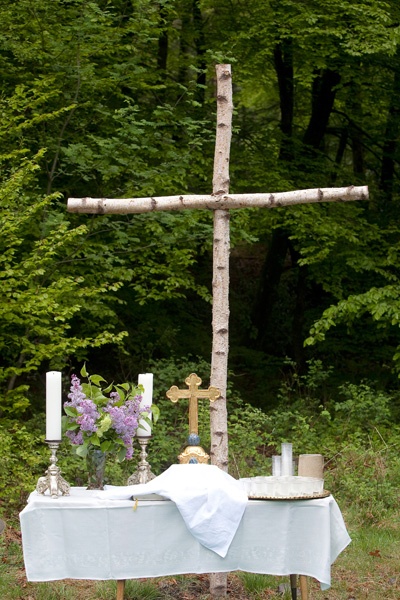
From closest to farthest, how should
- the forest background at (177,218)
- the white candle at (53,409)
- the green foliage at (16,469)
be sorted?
1. the white candle at (53,409)
2. the green foliage at (16,469)
3. the forest background at (177,218)

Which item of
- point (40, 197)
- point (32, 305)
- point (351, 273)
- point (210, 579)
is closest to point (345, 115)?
point (351, 273)

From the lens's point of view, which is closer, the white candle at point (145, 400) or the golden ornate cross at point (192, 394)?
the white candle at point (145, 400)

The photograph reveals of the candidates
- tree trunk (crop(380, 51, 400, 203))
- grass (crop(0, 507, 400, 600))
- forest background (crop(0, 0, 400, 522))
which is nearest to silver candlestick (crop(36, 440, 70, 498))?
grass (crop(0, 507, 400, 600))

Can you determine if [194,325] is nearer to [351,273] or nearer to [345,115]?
[351,273]

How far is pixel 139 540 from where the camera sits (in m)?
4.79

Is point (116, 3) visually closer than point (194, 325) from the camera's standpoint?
Yes

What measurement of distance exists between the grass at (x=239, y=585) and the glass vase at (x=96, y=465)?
966mm

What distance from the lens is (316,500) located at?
486cm

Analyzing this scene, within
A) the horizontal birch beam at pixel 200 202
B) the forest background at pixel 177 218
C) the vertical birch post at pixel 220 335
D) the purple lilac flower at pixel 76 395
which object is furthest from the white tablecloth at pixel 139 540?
the forest background at pixel 177 218

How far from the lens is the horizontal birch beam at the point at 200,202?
590 centimetres

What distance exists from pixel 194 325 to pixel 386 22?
17.1 feet

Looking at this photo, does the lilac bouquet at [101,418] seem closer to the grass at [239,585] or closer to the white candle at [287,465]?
the white candle at [287,465]

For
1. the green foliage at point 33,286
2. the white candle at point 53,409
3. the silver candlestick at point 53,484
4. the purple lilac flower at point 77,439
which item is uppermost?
the green foliage at point 33,286

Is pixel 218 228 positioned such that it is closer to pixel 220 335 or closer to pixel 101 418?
pixel 220 335
